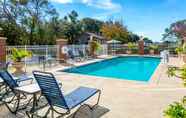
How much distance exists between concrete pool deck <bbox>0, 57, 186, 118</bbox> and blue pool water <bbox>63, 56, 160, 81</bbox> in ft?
11.5

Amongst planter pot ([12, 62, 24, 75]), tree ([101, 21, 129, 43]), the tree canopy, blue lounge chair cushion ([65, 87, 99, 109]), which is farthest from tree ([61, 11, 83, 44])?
blue lounge chair cushion ([65, 87, 99, 109])

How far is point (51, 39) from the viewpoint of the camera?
31.1 metres

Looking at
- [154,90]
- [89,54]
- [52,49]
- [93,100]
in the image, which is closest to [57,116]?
[93,100]

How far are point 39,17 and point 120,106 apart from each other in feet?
86.4

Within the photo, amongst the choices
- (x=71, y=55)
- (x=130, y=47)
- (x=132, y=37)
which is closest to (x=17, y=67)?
(x=71, y=55)

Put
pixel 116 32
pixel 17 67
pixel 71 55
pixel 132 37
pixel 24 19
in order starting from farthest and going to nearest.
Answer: pixel 132 37 → pixel 116 32 → pixel 24 19 → pixel 71 55 → pixel 17 67

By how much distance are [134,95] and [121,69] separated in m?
8.92

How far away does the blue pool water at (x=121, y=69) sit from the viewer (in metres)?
12.6

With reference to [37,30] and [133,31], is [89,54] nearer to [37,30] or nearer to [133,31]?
[37,30]

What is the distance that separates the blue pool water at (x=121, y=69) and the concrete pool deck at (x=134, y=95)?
3512 mm

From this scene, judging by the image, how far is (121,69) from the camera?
1529 centimetres

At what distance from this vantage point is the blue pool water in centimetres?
1263

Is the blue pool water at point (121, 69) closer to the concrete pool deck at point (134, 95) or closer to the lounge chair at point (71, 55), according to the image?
the lounge chair at point (71, 55)

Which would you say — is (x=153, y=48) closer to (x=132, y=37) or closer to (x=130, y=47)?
(x=130, y=47)
